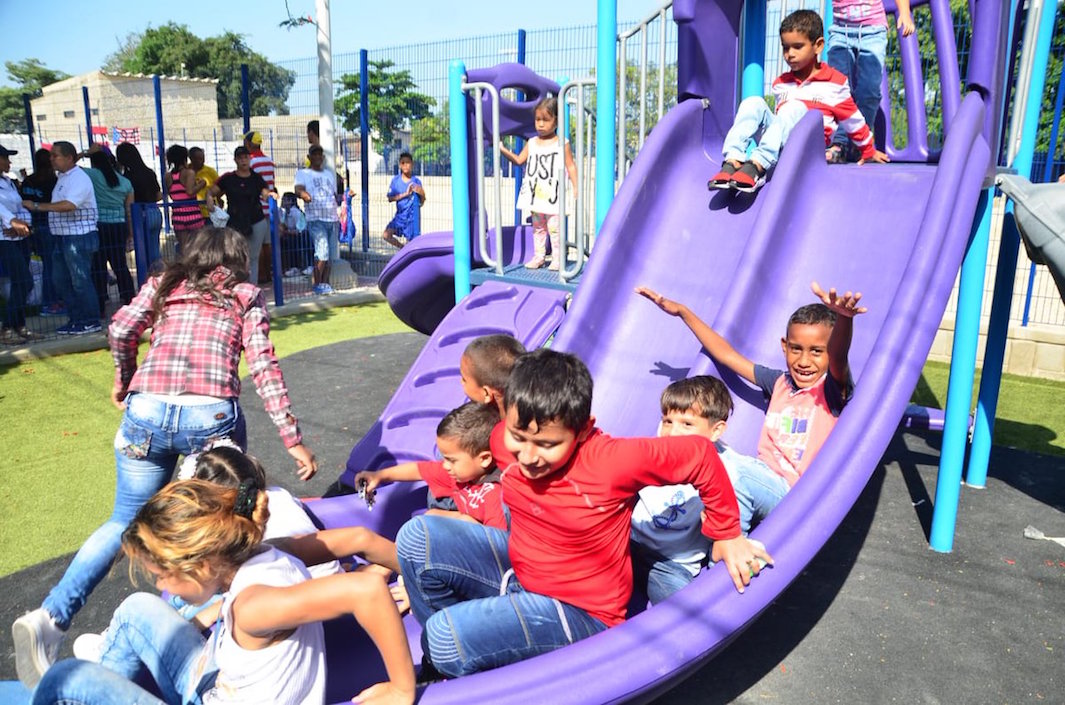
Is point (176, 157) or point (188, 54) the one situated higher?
point (188, 54)

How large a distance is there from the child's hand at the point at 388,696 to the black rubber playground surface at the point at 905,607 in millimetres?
1237

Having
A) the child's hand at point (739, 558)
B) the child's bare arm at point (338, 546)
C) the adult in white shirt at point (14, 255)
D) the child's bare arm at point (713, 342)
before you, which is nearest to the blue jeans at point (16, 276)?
the adult in white shirt at point (14, 255)

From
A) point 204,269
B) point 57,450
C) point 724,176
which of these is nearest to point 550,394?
point 204,269

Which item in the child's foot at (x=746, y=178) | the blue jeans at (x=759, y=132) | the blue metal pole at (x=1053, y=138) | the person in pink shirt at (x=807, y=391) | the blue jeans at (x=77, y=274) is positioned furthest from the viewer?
the blue jeans at (x=77, y=274)

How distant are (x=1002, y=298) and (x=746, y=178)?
158 centimetres

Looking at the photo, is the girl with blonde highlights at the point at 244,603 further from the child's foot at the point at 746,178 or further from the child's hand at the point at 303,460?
the child's foot at the point at 746,178

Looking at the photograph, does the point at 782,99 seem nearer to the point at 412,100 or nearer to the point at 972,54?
the point at 972,54

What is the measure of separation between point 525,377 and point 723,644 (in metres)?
1.03

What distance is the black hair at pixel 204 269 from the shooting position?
311 centimetres

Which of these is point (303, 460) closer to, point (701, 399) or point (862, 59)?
point (701, 399)

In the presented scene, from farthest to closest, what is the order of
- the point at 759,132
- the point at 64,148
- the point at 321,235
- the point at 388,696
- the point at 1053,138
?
the point at 321,235, the point at 64,148, the point at 1053,138, the point at 759,132, the point at 388,696

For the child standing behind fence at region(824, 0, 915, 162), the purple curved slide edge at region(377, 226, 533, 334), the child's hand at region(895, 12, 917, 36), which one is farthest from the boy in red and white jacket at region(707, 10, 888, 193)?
the purple curved slide edge at region(377, 226, 533, 334)

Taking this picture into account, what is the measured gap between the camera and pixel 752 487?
9.89 ft

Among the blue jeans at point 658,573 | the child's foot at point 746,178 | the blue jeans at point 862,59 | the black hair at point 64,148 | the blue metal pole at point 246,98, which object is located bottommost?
the blue jeans at point 658,573
